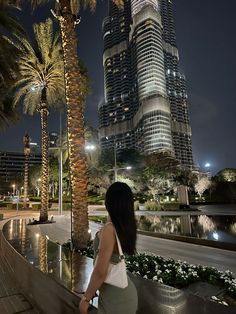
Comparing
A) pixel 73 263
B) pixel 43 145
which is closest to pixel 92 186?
pixel 43 145

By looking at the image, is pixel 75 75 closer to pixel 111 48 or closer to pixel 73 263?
pixel 73 263

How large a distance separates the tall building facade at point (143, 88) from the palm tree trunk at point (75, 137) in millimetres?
115603

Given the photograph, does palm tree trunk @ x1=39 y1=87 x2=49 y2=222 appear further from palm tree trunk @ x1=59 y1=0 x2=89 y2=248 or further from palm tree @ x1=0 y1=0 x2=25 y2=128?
palm tree trunk @ x1=59 y1=0 x2=89 y2=248

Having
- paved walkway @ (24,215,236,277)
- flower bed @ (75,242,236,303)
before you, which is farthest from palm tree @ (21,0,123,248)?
paved walkway @ (24,215,236,277)

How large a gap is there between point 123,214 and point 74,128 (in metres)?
6.93

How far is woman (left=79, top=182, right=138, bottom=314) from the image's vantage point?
6.64 feet

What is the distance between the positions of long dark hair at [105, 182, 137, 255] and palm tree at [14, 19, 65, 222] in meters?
17.0

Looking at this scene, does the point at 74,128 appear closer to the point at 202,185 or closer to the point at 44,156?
the point at 44,156

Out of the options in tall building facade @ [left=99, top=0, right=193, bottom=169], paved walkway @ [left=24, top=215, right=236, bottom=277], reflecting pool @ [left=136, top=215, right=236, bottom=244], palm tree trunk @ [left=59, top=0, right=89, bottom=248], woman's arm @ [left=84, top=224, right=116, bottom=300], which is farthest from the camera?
tall building facade @ [left=99, top=0, right=193, bottom=169]

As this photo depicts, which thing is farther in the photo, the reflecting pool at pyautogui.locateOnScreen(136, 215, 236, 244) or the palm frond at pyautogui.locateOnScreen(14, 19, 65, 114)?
the palm frond at pyautogui.locateOnScreen(14, 19, 65, 114)

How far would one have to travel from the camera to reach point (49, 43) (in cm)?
1870

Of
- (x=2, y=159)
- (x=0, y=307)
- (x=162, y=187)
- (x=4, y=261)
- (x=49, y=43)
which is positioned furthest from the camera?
(x=2, y=159)

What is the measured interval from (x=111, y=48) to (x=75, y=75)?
509 ft

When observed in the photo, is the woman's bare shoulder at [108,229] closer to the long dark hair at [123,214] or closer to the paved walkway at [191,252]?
the long dark hair at [123,214]
